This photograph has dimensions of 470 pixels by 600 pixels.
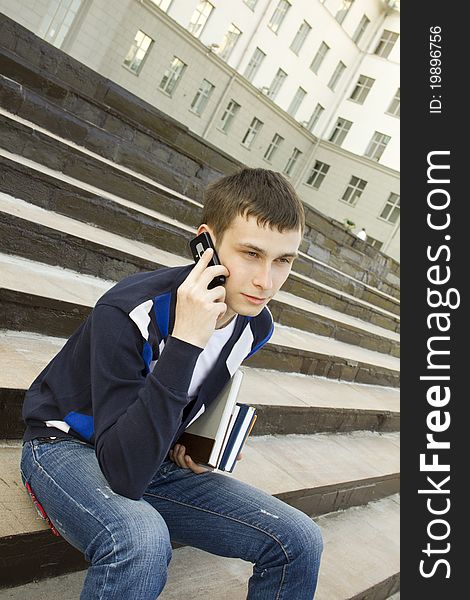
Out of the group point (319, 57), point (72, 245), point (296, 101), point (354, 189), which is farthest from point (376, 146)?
point (72, 245)

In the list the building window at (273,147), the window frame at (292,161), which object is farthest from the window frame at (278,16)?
the window frame at (292,161)

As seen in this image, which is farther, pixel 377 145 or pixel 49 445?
pixel 377 145

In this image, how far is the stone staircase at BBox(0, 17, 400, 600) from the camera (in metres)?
2.20

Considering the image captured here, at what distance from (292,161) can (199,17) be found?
1014 cm

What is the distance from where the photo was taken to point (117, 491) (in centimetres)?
143

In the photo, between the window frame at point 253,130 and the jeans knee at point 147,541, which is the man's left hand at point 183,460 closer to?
the jeans knee at point 147,541

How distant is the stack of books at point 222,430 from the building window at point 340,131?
30.9m

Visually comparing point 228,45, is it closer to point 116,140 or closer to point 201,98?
point 201,98

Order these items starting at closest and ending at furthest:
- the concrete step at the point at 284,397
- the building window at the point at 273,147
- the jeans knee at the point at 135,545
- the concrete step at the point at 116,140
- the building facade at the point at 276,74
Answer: the jeans knee at the point at 135,545, the concrete step at the point at 284,397, the concrete step at the point at 116,140, the building facade at the point at 276,74, the building window at the point at 273,147

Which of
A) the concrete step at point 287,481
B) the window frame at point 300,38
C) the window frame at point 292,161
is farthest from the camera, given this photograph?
the window frame at point 292,161

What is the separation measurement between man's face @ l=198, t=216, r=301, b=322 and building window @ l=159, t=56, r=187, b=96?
21.6 meters

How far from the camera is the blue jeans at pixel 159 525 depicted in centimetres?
131

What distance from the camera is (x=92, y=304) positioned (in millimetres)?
2969

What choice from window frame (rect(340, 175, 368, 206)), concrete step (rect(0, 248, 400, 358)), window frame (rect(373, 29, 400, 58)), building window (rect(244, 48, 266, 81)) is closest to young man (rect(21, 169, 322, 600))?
concrete step (rect(0, 248, 400, 358))
